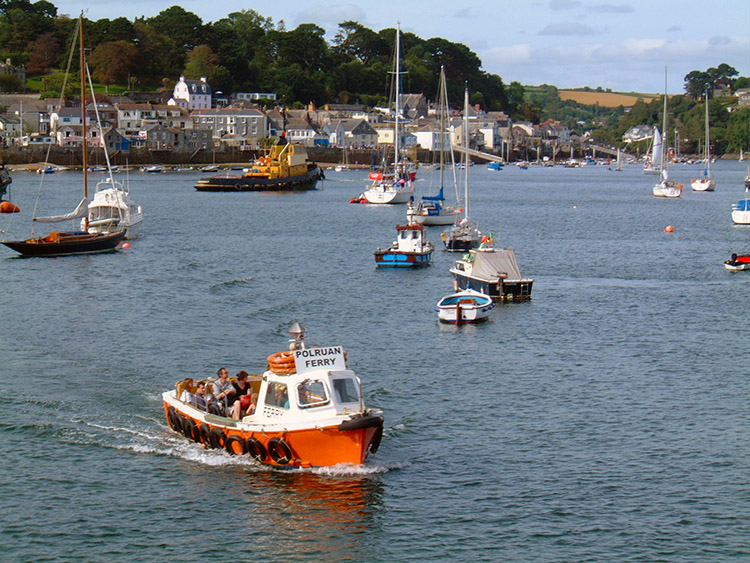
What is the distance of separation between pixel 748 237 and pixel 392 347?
191ft

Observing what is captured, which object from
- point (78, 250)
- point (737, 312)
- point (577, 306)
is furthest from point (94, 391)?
point (78, 250)

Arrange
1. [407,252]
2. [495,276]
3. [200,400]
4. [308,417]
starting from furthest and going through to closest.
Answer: [407,252]
[495,276]
[200,400]
[308,417]

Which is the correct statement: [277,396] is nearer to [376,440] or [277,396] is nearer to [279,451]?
[279,451]

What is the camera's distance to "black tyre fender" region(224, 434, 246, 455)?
92.4 feet

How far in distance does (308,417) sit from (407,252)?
40.2 m

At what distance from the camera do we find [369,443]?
27.2m

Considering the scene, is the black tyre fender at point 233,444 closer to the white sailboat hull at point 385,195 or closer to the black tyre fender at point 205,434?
the black tyre fender at point 205,434

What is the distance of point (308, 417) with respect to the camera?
88.0 ft

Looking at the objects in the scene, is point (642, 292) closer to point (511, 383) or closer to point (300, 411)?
point (511, 383)

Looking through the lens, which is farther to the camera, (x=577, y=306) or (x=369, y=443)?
(x=577, y=306)

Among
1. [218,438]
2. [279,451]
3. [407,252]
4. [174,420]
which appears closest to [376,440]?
[279,451]

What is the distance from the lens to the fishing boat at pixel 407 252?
6644 centimetres

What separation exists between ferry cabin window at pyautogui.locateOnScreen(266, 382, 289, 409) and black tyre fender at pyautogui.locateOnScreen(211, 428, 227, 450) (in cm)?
186

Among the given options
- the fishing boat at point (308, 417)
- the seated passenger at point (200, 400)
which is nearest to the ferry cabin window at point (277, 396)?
the fishing boat at point (308, 417)
